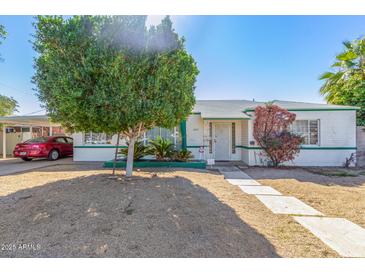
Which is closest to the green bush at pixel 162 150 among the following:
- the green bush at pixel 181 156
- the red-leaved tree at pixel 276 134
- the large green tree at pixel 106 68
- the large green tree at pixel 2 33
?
the green bush at pixel 181 156

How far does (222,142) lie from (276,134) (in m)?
3.13

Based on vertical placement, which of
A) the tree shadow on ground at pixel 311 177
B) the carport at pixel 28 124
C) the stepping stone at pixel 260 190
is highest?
the carport at pixel 28 124

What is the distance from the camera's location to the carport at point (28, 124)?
11.8m

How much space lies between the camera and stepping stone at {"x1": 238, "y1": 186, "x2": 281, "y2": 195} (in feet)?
18.8

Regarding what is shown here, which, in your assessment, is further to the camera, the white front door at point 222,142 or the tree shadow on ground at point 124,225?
the white front door at point 222,142

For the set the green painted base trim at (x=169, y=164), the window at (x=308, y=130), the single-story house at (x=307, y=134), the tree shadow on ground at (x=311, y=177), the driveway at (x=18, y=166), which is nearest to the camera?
→ the tree shadow on ground at (x=311, y=177)

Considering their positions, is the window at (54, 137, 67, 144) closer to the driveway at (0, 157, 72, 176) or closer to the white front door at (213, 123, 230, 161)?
the driveway at (0, 157, 72, 176)

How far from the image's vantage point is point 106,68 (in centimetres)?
489

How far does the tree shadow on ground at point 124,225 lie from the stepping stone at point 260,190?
4.55ft

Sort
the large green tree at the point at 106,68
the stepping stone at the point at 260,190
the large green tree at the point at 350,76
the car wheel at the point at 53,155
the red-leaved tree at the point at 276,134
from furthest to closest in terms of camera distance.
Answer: the car wheel at the point at 53,155 → the large green tree at the point at 350,76 → the red-leaved tree at the point at 276,134 → the stepping stone at the point at 260,190 → the large green tree at the point at 106,68

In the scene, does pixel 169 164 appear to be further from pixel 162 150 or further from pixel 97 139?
pixel 97 139

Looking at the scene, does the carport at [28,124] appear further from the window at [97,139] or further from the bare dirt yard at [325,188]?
the bare dirt yard at [325,188]

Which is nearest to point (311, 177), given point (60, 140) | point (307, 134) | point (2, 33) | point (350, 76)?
point (307, 134)
